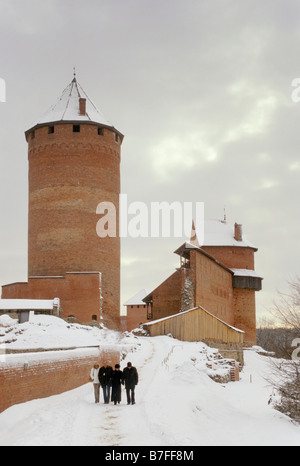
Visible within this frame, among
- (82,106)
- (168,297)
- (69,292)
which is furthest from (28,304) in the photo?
(82,106)

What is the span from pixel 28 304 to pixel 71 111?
542 inches

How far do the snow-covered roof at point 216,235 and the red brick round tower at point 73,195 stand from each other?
36.3 feet

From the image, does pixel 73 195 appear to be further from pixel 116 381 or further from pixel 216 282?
pixel 116 381

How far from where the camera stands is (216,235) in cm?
4669

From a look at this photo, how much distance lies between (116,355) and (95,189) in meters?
16.6

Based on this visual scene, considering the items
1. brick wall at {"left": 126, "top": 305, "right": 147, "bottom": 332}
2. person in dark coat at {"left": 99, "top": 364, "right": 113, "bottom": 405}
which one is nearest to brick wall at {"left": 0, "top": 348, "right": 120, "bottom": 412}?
person in dark coat at {"left": 99, "top": 364, "right": 113, "bottom": 405}

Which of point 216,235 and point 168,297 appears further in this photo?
point 216,235

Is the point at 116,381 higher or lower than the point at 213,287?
lower

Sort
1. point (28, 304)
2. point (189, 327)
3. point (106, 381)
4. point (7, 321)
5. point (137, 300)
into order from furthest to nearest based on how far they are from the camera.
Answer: point (137, 300) < point (189, 327) < point (28, 304) < point (7, 321) < point (106, 381)

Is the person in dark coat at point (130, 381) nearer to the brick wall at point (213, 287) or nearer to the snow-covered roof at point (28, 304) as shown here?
the snow-covered roof at point (28, 304)

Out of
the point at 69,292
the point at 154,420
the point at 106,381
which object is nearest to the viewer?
the point at 154,420

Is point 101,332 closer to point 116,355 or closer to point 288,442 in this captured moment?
point 116,355

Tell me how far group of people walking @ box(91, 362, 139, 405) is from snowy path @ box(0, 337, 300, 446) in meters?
0.34

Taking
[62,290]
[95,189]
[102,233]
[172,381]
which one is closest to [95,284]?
[62,290]
